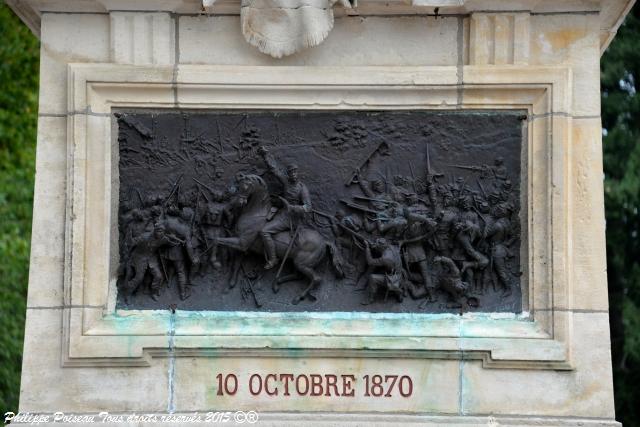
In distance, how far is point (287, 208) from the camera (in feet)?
47.7

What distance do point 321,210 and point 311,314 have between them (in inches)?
32.9

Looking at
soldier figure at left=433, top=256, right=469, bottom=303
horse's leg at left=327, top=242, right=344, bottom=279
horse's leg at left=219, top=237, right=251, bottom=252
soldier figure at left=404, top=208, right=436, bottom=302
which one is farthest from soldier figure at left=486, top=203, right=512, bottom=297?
horse's leg at left=219, top=237, right=251, bottom=252

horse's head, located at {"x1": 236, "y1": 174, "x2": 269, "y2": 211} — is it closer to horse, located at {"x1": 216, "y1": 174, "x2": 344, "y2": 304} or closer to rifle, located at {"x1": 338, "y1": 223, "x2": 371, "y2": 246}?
horse, located at {"x1": 216, "y1": 174, "x2": 344, "y2": 304}

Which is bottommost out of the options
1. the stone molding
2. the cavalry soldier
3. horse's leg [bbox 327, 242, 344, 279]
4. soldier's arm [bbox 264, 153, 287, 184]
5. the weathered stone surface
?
horse's leg [bbox 327, 242, 344, 279]

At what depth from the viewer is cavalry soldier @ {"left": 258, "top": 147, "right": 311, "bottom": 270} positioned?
14.5 metres

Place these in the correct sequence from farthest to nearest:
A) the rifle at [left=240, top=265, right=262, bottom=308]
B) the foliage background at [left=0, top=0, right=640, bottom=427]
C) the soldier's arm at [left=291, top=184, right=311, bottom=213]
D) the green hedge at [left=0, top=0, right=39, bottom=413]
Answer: the foliage background at [left=0, top=0, right=640, bottom=427]
the green hedge at [left=0, top=0, right=39, bottom=413]
the rifle at [left=240, top=265, right=262, bottom=308]
the soldier's arm at [left=291, top=184, right=311, bottom=213]

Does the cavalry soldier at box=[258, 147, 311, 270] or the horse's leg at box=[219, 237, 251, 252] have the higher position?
the cavalry soldier at box=[258, 147, 311, 270]

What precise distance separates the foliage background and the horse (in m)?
8.26

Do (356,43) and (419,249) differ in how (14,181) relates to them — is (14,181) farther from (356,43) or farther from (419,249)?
(419,249)

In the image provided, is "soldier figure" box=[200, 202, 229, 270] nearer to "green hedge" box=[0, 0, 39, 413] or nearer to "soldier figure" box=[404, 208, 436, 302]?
"soldier figure" box=[404, 208, 436, 302]

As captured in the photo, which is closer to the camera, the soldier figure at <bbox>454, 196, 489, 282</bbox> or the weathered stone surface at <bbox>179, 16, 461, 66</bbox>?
the soldier figure at <bbox>454, 196, 489, 282</bbox>

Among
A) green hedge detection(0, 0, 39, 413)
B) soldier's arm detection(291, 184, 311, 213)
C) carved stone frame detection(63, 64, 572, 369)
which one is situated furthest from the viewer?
green hedge detection(0, 0, 39, 413)

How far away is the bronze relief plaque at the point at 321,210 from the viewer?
14.5m

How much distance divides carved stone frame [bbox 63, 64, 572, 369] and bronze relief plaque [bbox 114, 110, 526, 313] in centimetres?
11
